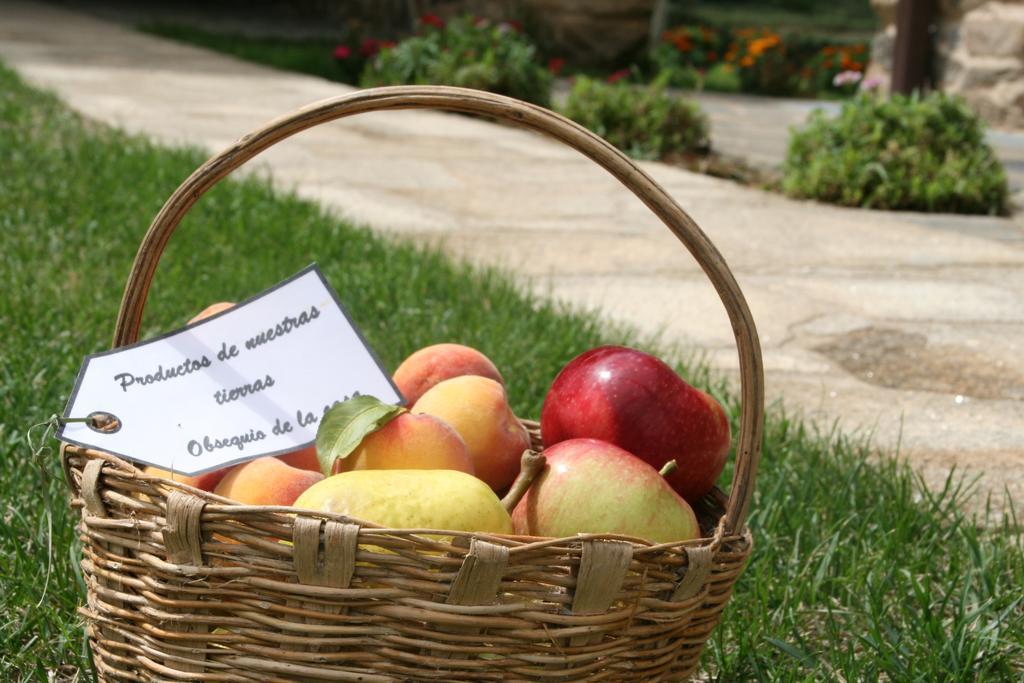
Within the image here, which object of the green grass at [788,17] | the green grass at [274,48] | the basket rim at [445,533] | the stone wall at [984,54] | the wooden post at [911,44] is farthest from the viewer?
the green grass at [788,17]

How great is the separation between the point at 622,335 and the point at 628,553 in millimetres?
1597

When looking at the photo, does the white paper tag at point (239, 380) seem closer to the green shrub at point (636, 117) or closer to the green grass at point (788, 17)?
the green shrub at point (636, 117)

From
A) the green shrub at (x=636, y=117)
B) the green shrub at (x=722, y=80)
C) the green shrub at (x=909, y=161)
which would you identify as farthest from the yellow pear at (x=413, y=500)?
the green shrub at (x=722, y=80)

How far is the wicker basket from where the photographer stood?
1036 millimetres

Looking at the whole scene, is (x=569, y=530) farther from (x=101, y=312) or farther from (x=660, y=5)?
(x=660, y=5)

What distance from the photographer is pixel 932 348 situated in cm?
283

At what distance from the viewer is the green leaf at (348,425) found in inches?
48.6

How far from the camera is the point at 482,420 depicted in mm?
1361

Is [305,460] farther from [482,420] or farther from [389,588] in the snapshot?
[389,588]

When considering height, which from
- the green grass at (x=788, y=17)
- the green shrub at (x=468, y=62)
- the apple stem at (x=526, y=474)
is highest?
the green grass at (x=788, y=17)

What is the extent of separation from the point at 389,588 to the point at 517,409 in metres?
1.10

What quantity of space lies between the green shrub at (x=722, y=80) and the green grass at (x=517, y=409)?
683cm

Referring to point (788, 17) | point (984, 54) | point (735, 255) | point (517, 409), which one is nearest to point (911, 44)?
point (984, 54)

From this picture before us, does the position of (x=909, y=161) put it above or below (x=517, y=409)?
above
